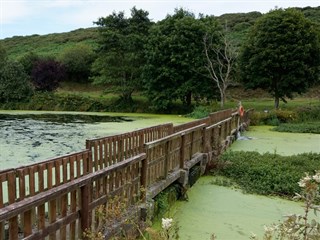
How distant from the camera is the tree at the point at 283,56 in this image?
2045cm

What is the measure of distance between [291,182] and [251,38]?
57.4ft

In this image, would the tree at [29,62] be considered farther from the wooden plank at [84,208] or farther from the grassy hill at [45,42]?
the wooden plank at [84,208]

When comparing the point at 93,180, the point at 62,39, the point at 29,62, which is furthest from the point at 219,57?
the point at 62,39

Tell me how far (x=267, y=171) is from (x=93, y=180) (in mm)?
4740

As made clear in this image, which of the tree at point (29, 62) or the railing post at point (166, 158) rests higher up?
the tree at point (29, 62)

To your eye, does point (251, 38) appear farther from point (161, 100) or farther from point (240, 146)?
point (240, 146)

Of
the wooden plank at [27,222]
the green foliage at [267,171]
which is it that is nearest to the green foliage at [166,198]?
the green foliage at [267,171]

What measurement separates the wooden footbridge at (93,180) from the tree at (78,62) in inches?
1188

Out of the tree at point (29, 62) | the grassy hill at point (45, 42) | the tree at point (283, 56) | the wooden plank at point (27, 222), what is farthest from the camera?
the grassy hill at point (45, 42)

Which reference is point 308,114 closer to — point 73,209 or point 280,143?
point 280,143

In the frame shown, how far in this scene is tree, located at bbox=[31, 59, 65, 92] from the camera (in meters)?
30.6

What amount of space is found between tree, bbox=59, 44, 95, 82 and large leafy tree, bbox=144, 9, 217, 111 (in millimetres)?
13153

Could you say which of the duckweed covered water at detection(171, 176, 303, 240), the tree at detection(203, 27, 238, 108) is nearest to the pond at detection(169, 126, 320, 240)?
the duckweed covered water at detection(171, 176, 303, 240)

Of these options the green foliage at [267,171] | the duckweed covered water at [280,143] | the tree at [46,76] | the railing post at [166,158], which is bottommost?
the duckweed covered water at [280,143]
